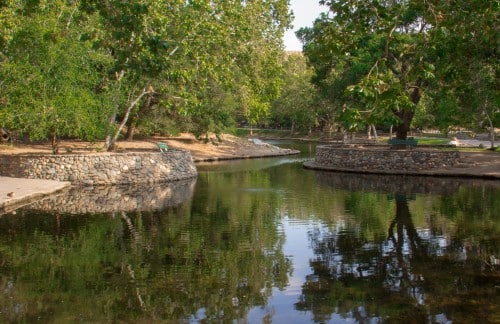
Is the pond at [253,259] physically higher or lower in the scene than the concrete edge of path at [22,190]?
lower

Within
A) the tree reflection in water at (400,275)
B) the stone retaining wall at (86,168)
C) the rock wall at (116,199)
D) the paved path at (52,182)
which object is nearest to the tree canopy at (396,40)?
the tree reflection in water at (400,275)

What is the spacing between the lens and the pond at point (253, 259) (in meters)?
8.07

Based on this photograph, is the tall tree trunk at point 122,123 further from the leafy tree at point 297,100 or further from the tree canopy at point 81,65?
the leafy tree at point 297,100

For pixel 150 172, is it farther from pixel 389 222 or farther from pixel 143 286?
pixel 143 286

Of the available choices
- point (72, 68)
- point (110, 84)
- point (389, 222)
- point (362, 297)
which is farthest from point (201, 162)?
point (362, 297)

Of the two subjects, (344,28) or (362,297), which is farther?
(344,28)

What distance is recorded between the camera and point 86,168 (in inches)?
953

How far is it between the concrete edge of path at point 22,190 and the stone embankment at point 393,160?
15.9m

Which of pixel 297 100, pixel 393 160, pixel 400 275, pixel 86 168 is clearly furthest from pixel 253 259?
pixel 297 100

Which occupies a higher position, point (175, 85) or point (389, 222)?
point (175, 85)

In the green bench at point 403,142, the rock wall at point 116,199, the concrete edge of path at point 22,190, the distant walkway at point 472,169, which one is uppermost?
the green bench at point 403,142

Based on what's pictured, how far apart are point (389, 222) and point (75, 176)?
14819mm

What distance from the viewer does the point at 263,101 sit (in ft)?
151

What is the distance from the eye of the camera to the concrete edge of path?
688 inches
